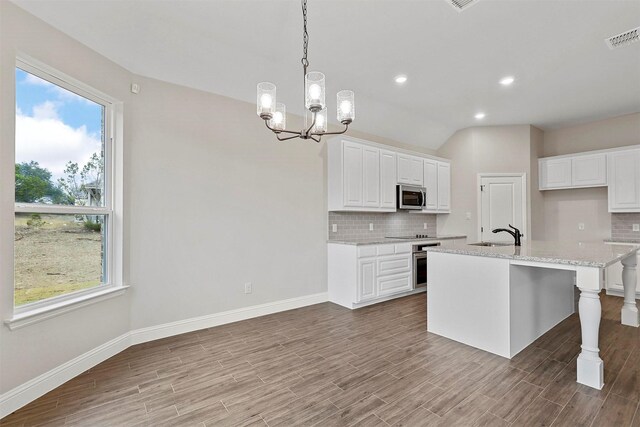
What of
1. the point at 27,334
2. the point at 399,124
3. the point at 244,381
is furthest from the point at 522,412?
the point at 399,124

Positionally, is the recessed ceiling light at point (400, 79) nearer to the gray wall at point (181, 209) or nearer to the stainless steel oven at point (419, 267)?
the gray wall at point (181, 209)

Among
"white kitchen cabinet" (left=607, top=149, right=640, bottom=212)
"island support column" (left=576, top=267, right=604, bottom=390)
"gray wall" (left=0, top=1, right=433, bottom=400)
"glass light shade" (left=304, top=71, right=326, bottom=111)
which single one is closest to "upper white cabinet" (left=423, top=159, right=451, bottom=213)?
"gray wall" (left=0, top=1, right=433, bottom=400)

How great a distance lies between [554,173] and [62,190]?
7.22m

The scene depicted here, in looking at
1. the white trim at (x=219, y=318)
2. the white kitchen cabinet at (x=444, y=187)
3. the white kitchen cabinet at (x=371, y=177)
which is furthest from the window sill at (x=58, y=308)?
the white kitchen cabinet at (x=444, y=187)

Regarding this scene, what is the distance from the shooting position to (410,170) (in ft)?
17.2

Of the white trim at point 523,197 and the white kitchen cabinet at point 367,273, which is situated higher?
the white trim at point 523,197

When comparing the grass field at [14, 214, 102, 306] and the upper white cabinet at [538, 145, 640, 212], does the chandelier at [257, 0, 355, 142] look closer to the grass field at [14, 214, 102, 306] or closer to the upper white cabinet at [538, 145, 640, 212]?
the grass field at [14, 214, 102, 306]

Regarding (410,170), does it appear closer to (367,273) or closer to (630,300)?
(367,273)

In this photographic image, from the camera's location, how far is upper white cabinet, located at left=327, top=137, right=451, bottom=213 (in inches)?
171

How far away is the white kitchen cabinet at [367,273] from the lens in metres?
4.09

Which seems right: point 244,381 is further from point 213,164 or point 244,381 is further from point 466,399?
point 213,164

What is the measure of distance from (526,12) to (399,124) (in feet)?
8.85

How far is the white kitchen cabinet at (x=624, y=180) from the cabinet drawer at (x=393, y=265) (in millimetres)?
3570

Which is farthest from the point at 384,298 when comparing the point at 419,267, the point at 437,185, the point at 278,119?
the point at 278,119
